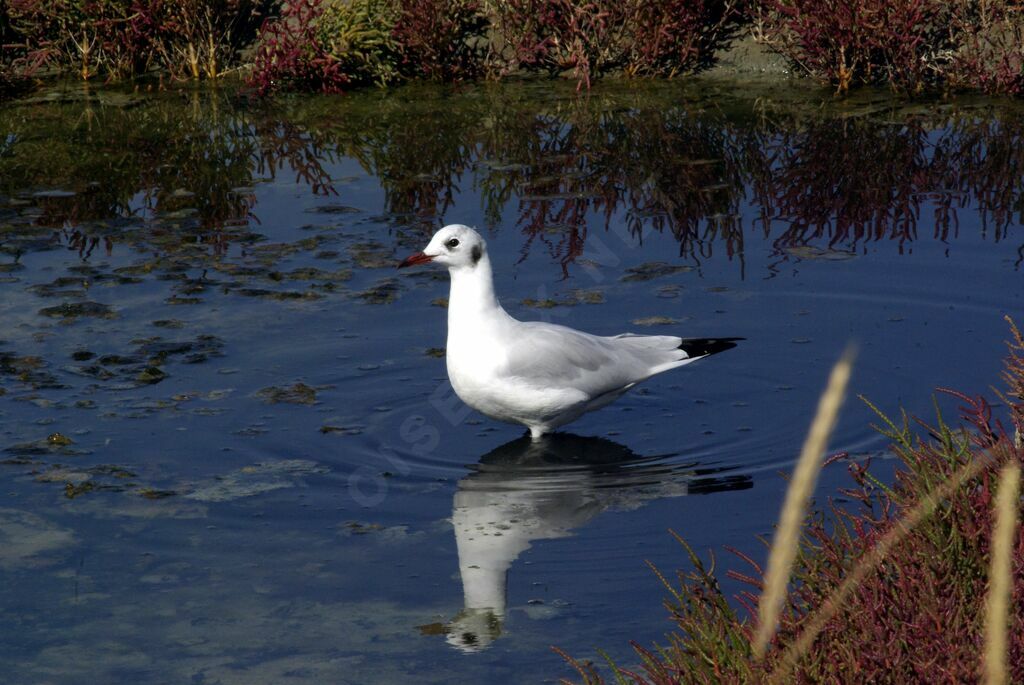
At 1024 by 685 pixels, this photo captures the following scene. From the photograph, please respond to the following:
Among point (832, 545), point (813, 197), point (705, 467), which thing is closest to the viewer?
point (832, 545)

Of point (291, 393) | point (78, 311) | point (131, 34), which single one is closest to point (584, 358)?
point (291, 393)

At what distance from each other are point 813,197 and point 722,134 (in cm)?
202

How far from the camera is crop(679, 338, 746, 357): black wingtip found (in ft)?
26.0

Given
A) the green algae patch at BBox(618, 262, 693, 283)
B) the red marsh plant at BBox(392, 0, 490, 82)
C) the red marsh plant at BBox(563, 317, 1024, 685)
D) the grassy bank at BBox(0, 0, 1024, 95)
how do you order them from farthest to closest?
the red marsh plant at BBox(392, 0, 490, 82) → the grassy bank at BBox(0, 0, 1024, 95) → the green algae patch at BBox(618, 262, 693, 283) → the red marsh plant at BBox(563, 317, 1024, 685)

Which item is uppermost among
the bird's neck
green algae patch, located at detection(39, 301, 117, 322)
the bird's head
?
the bird's head

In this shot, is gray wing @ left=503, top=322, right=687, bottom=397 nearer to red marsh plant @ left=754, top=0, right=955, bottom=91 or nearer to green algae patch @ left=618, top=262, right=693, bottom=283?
green algae patch @ left=618, top=262, right=693, bottom=283

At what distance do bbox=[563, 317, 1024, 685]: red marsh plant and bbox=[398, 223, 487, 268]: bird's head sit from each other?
3162 millimetres

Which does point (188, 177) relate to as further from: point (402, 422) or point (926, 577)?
point (926, 577)

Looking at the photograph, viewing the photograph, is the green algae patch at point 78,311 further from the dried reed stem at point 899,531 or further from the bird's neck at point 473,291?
the dried reed stem at point 899,531

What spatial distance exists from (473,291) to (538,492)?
112cm

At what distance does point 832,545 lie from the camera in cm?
421

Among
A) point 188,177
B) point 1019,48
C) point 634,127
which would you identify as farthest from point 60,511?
point 1019,48

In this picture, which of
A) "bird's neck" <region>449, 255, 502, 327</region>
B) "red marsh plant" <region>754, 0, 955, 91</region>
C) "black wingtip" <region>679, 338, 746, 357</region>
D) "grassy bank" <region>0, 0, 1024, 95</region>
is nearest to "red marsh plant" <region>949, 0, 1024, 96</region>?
"grassy bank" <region>0, 0, 1024, 95</region>

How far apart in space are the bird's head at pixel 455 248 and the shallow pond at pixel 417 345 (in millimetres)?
955
